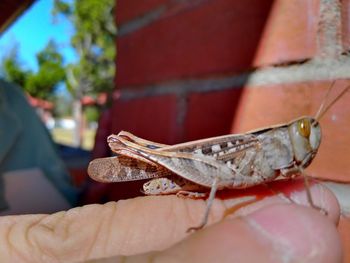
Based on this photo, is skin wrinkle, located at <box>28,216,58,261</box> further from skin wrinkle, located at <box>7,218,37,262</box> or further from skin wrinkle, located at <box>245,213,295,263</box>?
skin wrinkle, located at <box>245,213,295,263</box>

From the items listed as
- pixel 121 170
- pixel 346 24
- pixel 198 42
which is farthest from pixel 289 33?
pixel 121 170

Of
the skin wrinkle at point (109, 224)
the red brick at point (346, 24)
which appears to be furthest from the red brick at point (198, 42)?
the skin wrinkle at point (109, 224)

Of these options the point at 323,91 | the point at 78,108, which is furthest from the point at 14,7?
the point at 78,108

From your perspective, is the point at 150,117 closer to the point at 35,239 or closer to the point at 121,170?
the point at 121,170

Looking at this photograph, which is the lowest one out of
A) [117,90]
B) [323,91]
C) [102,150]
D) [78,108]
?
[78,108]

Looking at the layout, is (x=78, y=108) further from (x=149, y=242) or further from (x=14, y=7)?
(x=149, y=242)

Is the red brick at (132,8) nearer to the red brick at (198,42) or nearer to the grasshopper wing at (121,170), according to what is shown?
the red brick at (198,42)
